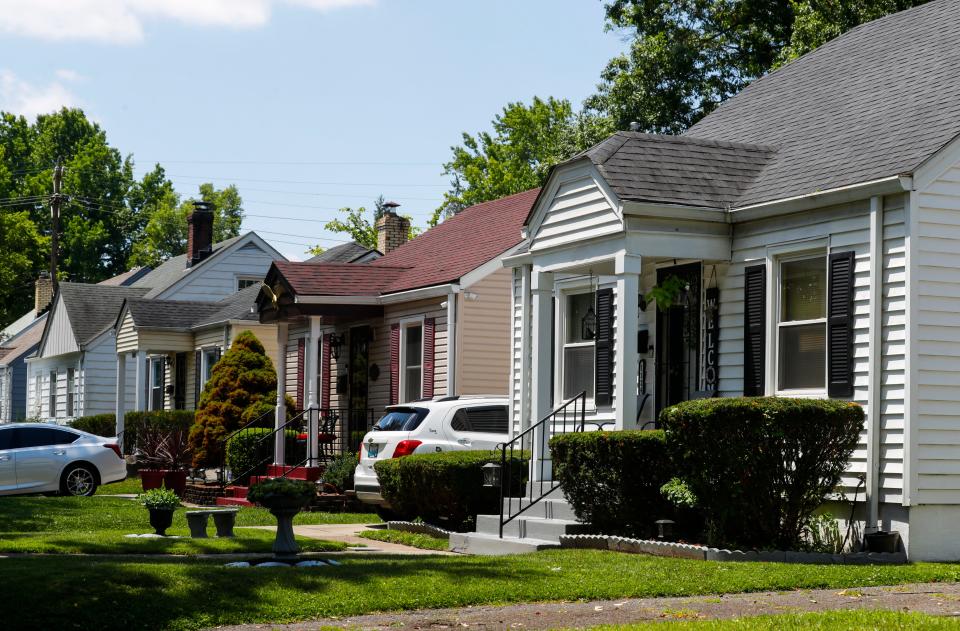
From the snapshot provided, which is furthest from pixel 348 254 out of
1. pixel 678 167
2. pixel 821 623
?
pixel 821 623

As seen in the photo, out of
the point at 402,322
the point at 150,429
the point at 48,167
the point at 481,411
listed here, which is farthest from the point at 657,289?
the point at 48,167

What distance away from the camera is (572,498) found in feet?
48.2

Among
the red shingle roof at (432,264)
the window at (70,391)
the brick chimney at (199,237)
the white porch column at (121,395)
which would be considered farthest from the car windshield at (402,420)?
the window at (70,391)

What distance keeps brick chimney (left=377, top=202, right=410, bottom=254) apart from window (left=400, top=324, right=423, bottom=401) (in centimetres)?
925

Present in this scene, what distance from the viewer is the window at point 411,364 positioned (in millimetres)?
24766

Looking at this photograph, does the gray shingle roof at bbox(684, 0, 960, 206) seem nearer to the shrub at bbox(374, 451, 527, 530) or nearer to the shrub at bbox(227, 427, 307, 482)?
the shrub at bbox(374, 451, 527, 530)

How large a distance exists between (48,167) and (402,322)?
66263mm

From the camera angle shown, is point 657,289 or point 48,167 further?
point 48,167

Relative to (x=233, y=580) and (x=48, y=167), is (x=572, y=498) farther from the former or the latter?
(x=48, y=167)

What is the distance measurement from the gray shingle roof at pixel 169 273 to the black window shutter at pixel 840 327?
30.0 metres

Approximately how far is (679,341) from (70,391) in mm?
33309

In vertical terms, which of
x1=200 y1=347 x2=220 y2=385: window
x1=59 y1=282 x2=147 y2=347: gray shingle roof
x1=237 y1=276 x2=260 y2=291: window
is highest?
x1=237 y1=276 x2=260 y2=291: window

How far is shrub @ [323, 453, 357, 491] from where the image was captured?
2225cm

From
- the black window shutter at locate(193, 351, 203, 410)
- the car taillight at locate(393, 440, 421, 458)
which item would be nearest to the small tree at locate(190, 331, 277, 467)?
the black window shutter at locate(193, 351, 203, 410)
